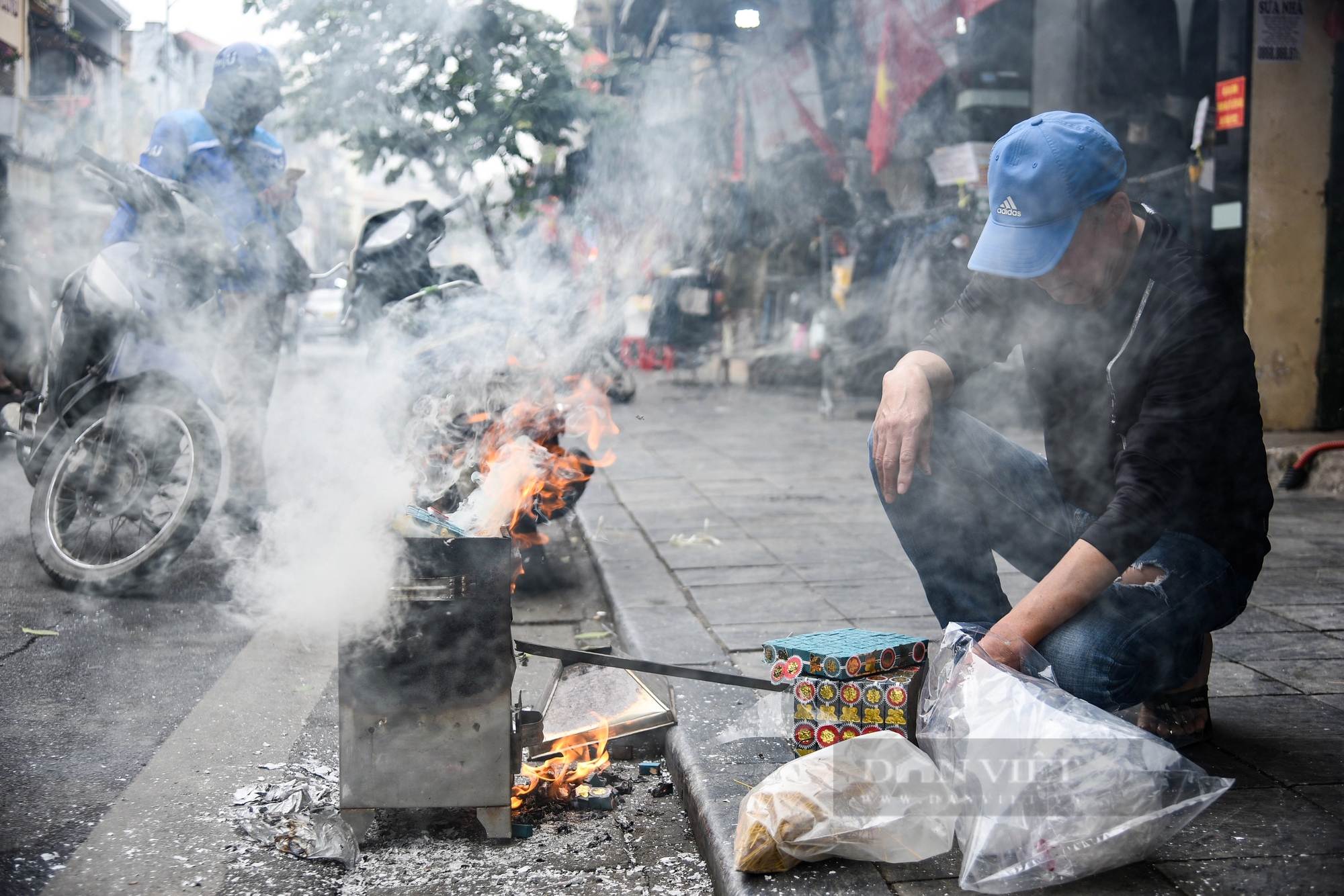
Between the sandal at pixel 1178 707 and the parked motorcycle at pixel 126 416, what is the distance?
3.30 m

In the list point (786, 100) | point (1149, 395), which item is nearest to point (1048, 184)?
point (1149, 395)

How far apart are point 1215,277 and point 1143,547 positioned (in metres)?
0.61

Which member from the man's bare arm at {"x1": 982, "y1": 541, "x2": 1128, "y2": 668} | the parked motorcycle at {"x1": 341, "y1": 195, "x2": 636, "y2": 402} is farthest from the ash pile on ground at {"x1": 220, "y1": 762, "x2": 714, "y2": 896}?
the parked motorcycle at {"x1": 341, "y1": 195, "x2": 636, "y2": 402}

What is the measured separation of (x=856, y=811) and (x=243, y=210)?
4039 millimetres

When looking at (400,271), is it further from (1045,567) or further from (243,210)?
(1045,567)

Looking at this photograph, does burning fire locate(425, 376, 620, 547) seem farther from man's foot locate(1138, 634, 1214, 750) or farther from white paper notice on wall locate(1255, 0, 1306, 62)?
white paper notice on wall locate(1255, 0, 1306, 62)

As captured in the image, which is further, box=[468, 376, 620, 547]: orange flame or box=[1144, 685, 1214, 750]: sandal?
box=[468, 376, 620, 547]: orange flame

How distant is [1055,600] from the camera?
1912 mm

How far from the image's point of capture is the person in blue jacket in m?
4.58

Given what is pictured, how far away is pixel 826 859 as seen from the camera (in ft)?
6.29

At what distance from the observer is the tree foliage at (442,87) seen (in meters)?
8.01

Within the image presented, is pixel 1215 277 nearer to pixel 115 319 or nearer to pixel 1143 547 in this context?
pixel 1143 547

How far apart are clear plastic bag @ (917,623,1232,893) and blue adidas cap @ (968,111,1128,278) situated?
859 mm

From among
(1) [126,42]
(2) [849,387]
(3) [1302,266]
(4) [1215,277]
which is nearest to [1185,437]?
(4) [1215,277]
